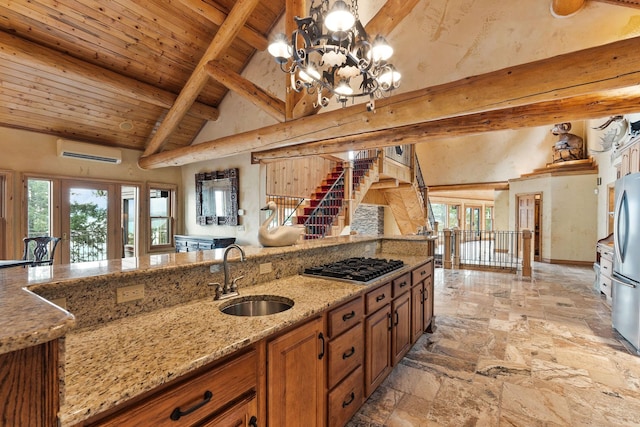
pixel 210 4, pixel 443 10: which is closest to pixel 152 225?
pixel 210 4

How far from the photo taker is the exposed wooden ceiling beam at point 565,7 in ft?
11.0

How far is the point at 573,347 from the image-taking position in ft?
10.7

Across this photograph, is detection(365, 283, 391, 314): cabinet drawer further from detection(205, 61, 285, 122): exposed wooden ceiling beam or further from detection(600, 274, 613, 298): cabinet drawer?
detection(600, 274, 613, 298): cabinet drawer

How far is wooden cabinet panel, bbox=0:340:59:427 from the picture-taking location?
0.62m

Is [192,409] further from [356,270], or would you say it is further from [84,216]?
[84,216]

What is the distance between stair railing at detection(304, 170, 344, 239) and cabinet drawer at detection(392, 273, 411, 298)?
3297mm

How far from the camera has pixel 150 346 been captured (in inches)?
45.9

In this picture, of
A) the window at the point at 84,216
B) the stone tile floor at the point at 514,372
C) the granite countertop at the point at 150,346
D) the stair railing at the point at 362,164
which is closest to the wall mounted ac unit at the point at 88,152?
the window at the point at 84,216

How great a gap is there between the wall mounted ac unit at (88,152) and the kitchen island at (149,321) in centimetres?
537

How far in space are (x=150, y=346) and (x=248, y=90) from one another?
4516 millimetres

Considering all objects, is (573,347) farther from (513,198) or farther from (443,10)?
(513,198)

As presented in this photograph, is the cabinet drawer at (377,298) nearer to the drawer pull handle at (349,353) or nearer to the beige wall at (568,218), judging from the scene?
the drawer pull handle at (349,353)

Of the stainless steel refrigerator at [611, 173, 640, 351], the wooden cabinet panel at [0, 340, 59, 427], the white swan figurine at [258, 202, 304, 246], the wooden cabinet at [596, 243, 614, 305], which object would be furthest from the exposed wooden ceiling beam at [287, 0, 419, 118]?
the wooden cabinet at [596, 243, 614, 305]

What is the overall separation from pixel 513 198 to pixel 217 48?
9290 millimetres
